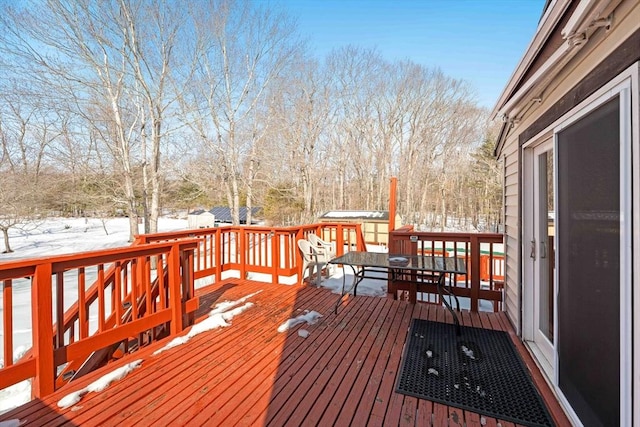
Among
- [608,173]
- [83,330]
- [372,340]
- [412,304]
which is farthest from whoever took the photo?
[412,304]

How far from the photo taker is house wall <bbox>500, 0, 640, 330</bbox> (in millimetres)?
1308

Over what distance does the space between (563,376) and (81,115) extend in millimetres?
11404

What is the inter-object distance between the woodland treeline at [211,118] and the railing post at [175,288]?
7092 millimetres

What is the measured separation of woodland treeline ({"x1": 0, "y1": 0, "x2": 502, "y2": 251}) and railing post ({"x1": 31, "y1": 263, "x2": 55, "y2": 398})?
7771mm

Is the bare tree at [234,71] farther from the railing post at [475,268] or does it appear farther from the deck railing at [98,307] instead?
the railing post at [475,268]

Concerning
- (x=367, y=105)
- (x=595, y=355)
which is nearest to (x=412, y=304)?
(x=595, y=355)

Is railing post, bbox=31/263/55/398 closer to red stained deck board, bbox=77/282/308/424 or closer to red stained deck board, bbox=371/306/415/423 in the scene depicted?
red stained deck board, bbox=77/282/308/424

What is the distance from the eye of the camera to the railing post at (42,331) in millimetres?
1969

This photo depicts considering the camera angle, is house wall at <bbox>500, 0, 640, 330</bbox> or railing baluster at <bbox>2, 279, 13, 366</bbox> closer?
house wall at <bbox>500, 0, 640, 330</bbox>

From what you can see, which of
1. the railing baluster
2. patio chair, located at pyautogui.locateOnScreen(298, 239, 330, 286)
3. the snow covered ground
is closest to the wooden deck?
the railing baluster

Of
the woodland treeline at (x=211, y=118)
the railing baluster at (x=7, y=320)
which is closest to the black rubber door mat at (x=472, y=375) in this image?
the railing baluster at (x=7, y=320)

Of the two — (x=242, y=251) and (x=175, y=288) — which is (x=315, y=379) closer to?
(x=175, y=288)

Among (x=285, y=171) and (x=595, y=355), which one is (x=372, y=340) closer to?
(x=595, y=355)

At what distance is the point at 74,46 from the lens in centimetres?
817
